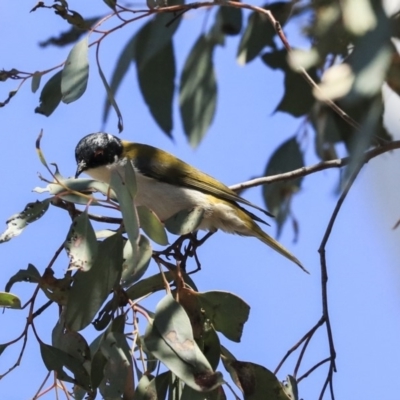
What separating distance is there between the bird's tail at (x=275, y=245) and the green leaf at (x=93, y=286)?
53.0 inches

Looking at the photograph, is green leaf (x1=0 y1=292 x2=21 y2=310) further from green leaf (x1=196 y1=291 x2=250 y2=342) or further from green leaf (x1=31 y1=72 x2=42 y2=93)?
green leaf (x1=31 y1=72 x2=42 y2=93)

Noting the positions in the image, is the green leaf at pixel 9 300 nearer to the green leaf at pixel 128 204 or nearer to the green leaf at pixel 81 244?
the green leaf at pixel 81 244

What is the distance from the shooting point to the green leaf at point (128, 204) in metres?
1.91

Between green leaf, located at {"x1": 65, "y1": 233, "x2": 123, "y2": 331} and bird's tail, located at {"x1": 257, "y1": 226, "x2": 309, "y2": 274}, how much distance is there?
135 cm

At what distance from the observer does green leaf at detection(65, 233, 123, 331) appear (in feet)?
6.88

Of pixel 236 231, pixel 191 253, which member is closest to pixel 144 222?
pixel 191 253

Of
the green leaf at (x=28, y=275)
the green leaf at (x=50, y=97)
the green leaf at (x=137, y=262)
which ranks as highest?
the green leaf at (x=50, y=97)

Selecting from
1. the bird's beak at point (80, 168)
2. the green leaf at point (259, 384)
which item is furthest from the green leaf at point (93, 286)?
the bird's beak at point (80, 168)

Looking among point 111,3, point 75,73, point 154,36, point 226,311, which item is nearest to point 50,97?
point 75,73

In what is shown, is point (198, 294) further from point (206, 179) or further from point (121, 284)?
point (206, 179)

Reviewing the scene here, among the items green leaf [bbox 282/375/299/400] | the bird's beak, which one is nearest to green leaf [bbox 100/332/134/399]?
green leaf [bbox 282/375/299/400]

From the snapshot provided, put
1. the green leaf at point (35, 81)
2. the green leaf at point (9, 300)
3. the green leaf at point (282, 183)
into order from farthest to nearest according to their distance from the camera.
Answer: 1. the green leaf at point (282, 183)
2. the green leaf at point (35, 81)
3. the green leaf at point (9, 300)

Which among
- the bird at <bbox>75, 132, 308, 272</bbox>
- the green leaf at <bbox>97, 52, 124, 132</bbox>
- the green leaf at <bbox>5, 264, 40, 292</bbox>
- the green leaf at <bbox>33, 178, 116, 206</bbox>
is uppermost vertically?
the bird at <bbox>75, 132, 308, 272</bbox>

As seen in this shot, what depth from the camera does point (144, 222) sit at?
6.92ft
